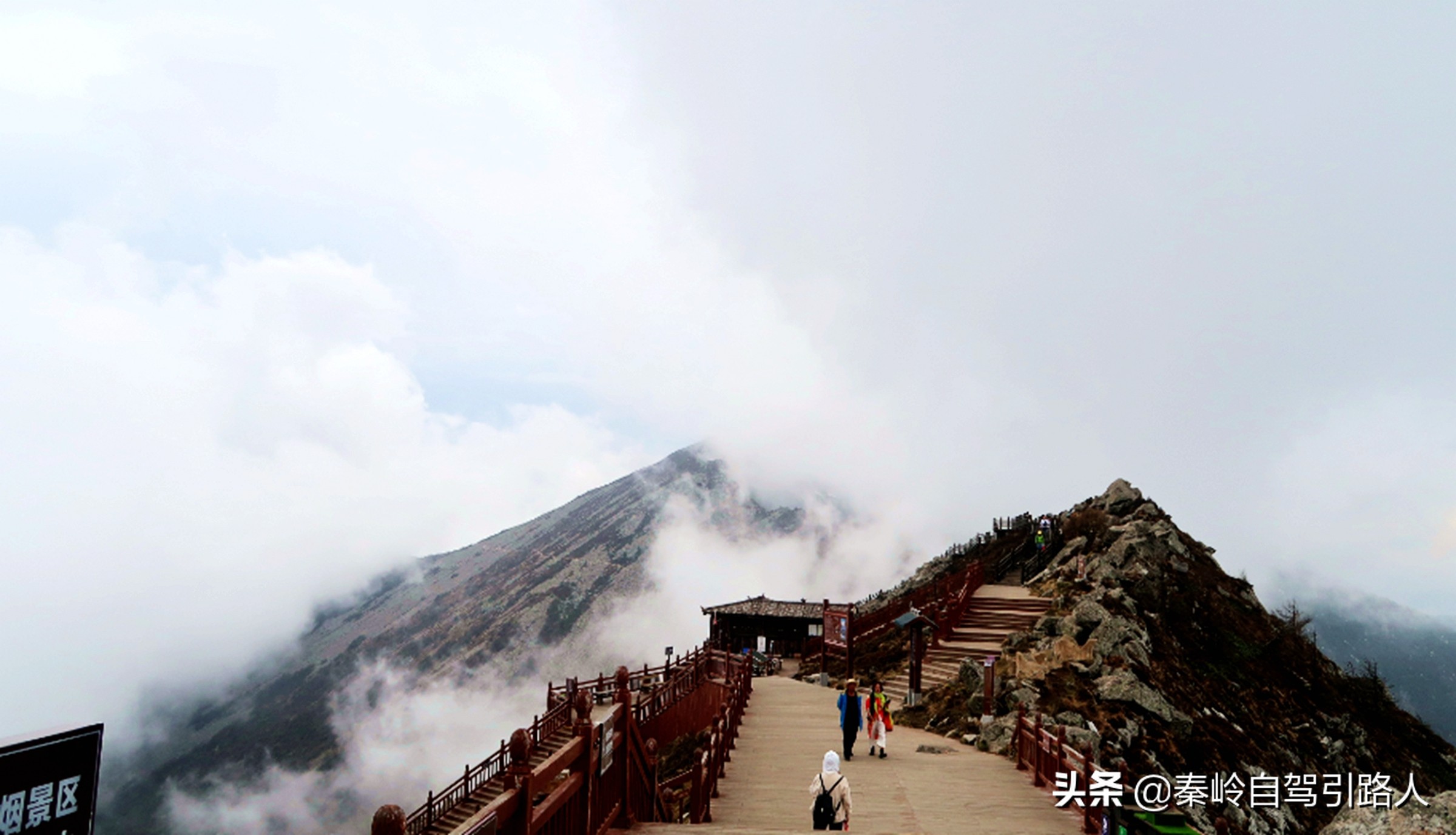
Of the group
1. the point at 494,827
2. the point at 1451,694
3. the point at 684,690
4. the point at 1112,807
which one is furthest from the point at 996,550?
the point at 1451,694

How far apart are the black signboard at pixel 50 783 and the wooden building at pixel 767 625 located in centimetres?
3646

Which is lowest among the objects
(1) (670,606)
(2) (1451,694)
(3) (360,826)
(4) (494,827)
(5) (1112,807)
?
(3) (360,826)

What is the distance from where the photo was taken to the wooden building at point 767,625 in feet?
131

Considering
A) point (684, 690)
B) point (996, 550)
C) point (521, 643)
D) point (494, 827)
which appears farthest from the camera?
point (521, 643)

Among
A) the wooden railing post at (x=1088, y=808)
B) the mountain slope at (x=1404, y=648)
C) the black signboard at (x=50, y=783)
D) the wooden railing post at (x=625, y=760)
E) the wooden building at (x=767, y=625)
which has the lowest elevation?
the mountain slope at (x=1404, y=648)

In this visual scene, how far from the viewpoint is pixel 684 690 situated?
23094mm

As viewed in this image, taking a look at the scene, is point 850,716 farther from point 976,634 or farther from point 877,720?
point 976,634

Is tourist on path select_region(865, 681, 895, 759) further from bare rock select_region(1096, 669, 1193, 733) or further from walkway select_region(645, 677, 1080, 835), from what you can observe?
bare rock select_region(1096, 669, 1193, 733)

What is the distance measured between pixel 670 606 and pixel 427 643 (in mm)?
A: 35257

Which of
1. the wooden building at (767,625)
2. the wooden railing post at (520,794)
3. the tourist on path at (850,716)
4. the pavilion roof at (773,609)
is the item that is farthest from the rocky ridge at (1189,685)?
the wooden railing post at (520,794)

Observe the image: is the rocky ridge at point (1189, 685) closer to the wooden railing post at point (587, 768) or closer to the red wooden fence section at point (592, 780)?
the red wooden fence section at point (592, 780)

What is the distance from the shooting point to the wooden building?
3984 cm

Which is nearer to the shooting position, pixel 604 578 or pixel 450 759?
pixel 450 759

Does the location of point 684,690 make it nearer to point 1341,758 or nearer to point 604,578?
point 1341,758
